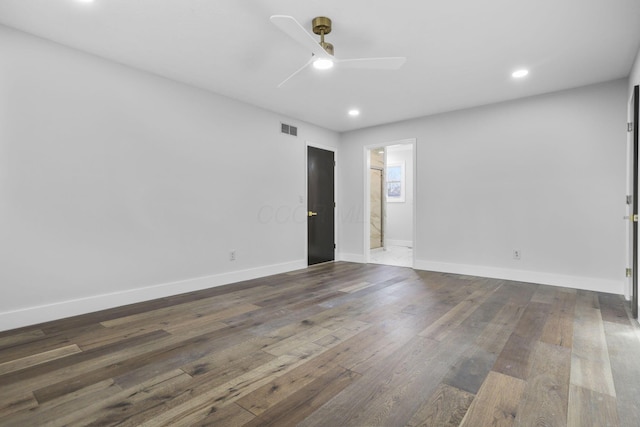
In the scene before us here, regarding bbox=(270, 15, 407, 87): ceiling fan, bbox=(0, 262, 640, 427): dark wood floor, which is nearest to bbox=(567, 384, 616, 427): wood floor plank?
bbox=(0, 262, 640, 427): dark wood floor

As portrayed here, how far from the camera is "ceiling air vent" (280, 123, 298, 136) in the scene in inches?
201

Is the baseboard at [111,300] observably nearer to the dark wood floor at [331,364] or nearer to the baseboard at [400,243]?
the dark wood floor at [331,364]

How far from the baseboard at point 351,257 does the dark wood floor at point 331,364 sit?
255 cm

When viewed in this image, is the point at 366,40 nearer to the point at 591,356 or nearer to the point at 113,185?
the point at 113,185

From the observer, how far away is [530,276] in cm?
432

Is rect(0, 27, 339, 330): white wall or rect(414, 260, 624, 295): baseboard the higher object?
rect(0, 27, 339, 330): white wall

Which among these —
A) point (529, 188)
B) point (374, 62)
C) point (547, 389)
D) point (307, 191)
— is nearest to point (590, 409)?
point (547, 389)

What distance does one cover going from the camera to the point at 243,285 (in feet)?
13.8

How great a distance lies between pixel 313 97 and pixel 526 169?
307 cm

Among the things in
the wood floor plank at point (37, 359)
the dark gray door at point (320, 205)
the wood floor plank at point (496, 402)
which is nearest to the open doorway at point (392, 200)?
the dark gray door at point (320, 205)

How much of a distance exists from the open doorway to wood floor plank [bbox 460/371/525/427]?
5473mm

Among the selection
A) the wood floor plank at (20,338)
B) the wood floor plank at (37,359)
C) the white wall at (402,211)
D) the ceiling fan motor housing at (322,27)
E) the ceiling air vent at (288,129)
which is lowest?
the wood floor plank at (20,338)

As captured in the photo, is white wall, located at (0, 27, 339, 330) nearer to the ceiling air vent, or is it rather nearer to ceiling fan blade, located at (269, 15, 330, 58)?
the ceiling air vent

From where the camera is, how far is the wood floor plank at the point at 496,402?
4.87ft
